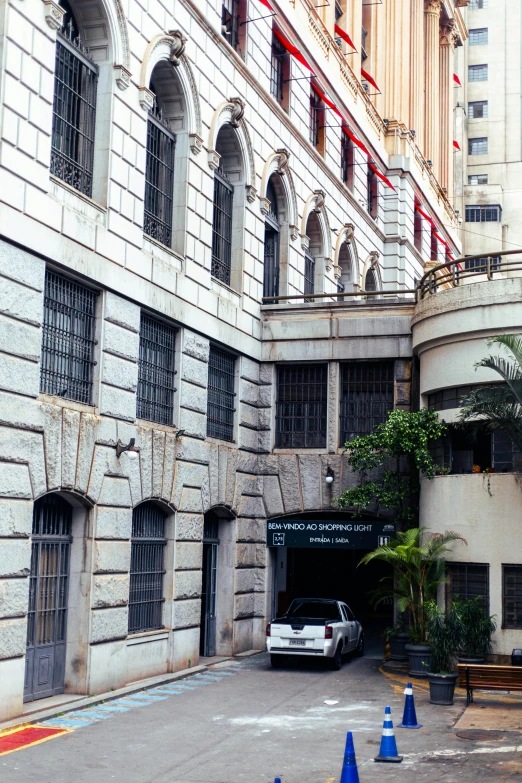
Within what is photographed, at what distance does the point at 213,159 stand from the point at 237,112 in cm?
204

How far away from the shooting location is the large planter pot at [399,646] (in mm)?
24703

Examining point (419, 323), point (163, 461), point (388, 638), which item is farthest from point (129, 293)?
point (388, 638)

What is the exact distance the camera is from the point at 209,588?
25.4 m

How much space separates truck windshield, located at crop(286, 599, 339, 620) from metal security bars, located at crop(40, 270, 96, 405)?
8.48m

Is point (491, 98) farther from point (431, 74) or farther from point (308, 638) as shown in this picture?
point (308, 638)

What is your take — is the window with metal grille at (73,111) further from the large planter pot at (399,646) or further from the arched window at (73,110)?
the large planter pot at (399,646)

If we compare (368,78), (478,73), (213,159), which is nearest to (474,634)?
(213,159)

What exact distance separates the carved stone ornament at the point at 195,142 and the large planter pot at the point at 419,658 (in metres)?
11.9

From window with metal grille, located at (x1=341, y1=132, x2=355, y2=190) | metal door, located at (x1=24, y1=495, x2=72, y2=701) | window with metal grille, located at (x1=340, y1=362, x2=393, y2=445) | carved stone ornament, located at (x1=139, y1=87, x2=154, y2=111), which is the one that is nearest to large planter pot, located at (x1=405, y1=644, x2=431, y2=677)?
window with metal grille, located at (x1=340, y1=362, x2=393, y2=445)

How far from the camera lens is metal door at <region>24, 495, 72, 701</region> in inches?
706

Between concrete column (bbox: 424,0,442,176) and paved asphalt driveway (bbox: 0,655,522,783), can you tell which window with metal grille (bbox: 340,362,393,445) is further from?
concrete column (bbox: 424,0,442,176)

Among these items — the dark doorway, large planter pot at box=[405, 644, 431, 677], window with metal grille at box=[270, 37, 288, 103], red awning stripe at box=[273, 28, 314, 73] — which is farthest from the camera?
window with metal grille at box=[270, 37, 288, 103]

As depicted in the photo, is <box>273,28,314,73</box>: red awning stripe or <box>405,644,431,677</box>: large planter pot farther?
<box>273,28,314,73</box>: red awning stripe

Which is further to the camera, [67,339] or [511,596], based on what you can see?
[511,596]
